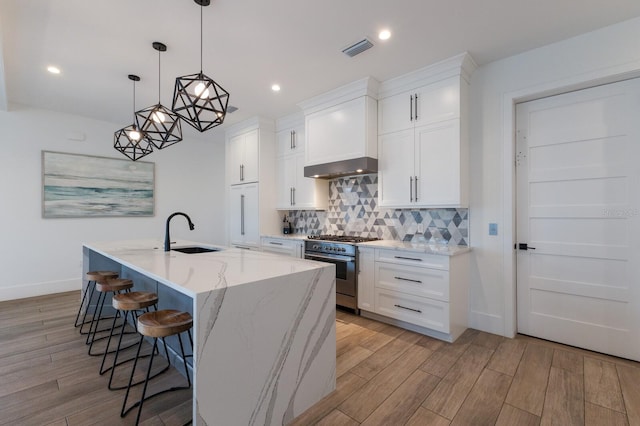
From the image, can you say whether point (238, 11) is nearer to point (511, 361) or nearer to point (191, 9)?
point (191, 9)

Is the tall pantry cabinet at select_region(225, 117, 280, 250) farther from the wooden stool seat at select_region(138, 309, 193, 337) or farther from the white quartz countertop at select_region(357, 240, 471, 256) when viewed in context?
the wooden stool seat at select_region(138, 309, 193, 337)

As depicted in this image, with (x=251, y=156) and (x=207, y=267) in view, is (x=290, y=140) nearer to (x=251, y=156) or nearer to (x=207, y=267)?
(x=251, y=156)

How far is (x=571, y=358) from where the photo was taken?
7.97 ft

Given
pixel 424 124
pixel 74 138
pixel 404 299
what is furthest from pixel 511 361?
pixel 74 138

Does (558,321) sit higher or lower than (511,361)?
higher

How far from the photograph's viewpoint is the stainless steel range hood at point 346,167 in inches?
Answer: 133

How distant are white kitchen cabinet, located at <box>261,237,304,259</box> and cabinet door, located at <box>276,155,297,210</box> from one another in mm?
620

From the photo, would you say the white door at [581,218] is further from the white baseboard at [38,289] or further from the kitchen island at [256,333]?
the white baseboard at [38,289]

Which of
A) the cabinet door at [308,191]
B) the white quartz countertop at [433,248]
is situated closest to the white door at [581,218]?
the white quartz countertop at [433,248]

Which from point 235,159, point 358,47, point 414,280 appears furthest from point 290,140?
point 414,280

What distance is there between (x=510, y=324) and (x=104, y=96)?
5.49 metres

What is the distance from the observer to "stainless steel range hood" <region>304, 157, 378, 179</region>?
11.1ft

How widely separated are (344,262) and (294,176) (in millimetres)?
1762

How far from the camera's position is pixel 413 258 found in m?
2.94
